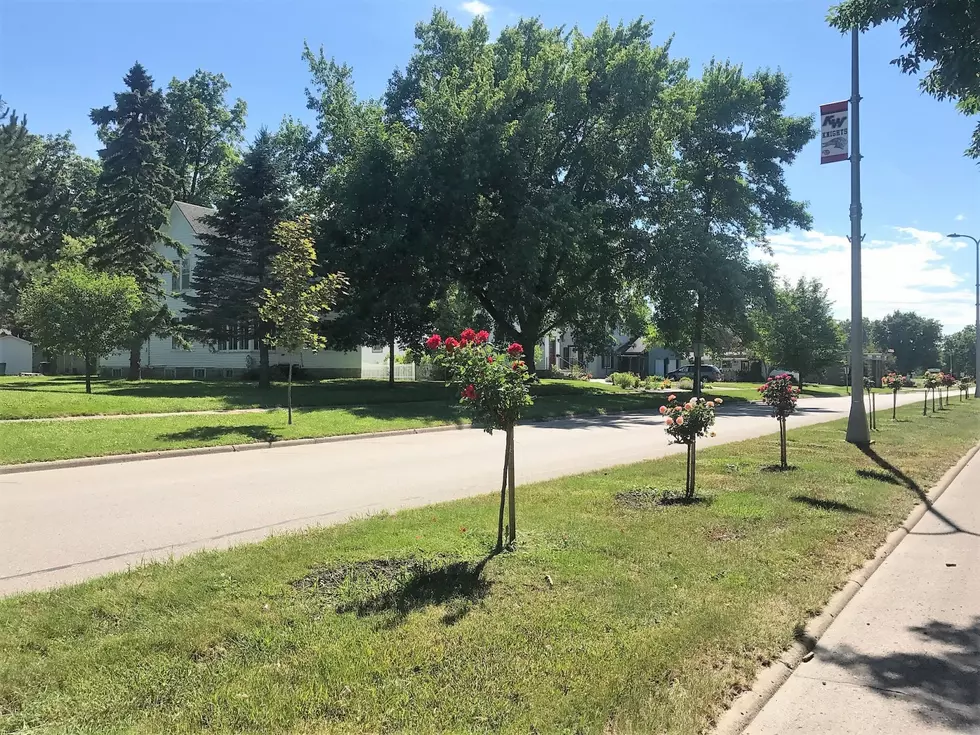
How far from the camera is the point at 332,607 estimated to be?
449 centimetres

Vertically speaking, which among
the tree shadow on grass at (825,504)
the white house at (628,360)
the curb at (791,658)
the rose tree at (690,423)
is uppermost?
the white house at (628,360)

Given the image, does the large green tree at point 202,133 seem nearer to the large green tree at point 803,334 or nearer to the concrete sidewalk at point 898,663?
the large green tree at point 803,334

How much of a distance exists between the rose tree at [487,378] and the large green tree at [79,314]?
69.2ft

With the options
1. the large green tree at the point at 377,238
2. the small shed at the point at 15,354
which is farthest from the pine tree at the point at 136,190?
the small shed at the point at 15,354

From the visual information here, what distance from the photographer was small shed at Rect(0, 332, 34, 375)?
156 feet

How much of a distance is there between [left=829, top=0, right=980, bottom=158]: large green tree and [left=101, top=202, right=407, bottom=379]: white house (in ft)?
105

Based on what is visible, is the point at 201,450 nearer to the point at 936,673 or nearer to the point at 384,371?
the point at 936,673

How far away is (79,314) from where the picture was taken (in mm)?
23047

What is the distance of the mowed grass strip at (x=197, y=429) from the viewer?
12.2 m

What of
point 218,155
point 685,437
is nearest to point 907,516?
point 685,437

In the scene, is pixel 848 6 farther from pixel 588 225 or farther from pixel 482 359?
pixel 588 225

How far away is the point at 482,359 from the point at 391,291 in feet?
70.5

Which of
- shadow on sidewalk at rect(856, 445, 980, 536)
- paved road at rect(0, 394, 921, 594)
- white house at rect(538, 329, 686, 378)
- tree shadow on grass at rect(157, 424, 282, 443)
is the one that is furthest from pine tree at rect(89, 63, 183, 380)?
white house at rect(538, 329, 686, 378)

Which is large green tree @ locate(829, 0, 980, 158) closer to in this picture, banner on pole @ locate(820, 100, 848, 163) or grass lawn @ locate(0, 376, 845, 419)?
banner on pole @ locate(820, 100, 848, 163)
